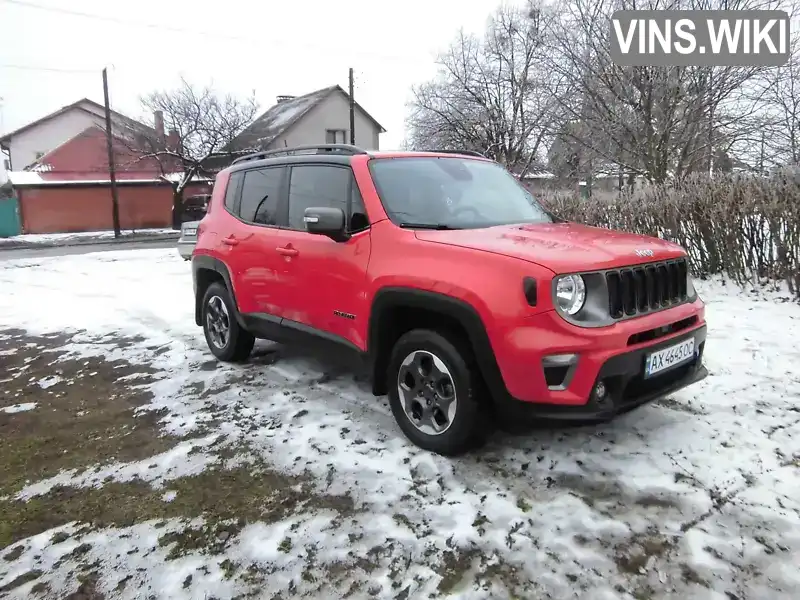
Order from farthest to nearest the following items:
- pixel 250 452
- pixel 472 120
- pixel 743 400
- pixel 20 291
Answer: pixel 472 120 < pixel 20 291 < pixel 743 400 < pixel 250 452

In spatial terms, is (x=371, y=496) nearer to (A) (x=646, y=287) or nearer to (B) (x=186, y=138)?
(A) (x=646, y=287)

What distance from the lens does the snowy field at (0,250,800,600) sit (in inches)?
96.5

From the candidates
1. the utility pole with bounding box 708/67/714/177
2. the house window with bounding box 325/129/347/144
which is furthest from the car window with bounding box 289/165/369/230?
the house window with bounding box 325/129/347/144

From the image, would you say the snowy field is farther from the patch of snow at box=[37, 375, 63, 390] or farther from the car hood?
the car hood

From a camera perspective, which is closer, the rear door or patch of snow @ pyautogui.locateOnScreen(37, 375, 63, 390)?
the rear door

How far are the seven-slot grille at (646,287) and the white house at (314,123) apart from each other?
34851 mm

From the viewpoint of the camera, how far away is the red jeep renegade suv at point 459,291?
9.53 ft

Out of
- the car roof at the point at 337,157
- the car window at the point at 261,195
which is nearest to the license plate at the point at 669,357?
the car roof at the point at 337,157

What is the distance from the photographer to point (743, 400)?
4.05 meters

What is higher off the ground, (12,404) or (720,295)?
(720,295)

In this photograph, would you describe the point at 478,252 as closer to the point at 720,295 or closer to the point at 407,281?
the point at 407,281

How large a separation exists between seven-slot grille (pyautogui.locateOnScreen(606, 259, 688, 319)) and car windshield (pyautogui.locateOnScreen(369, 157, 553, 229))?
989 mm

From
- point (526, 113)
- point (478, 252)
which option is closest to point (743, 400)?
point (478, 252)

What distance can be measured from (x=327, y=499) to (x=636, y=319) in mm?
1881
